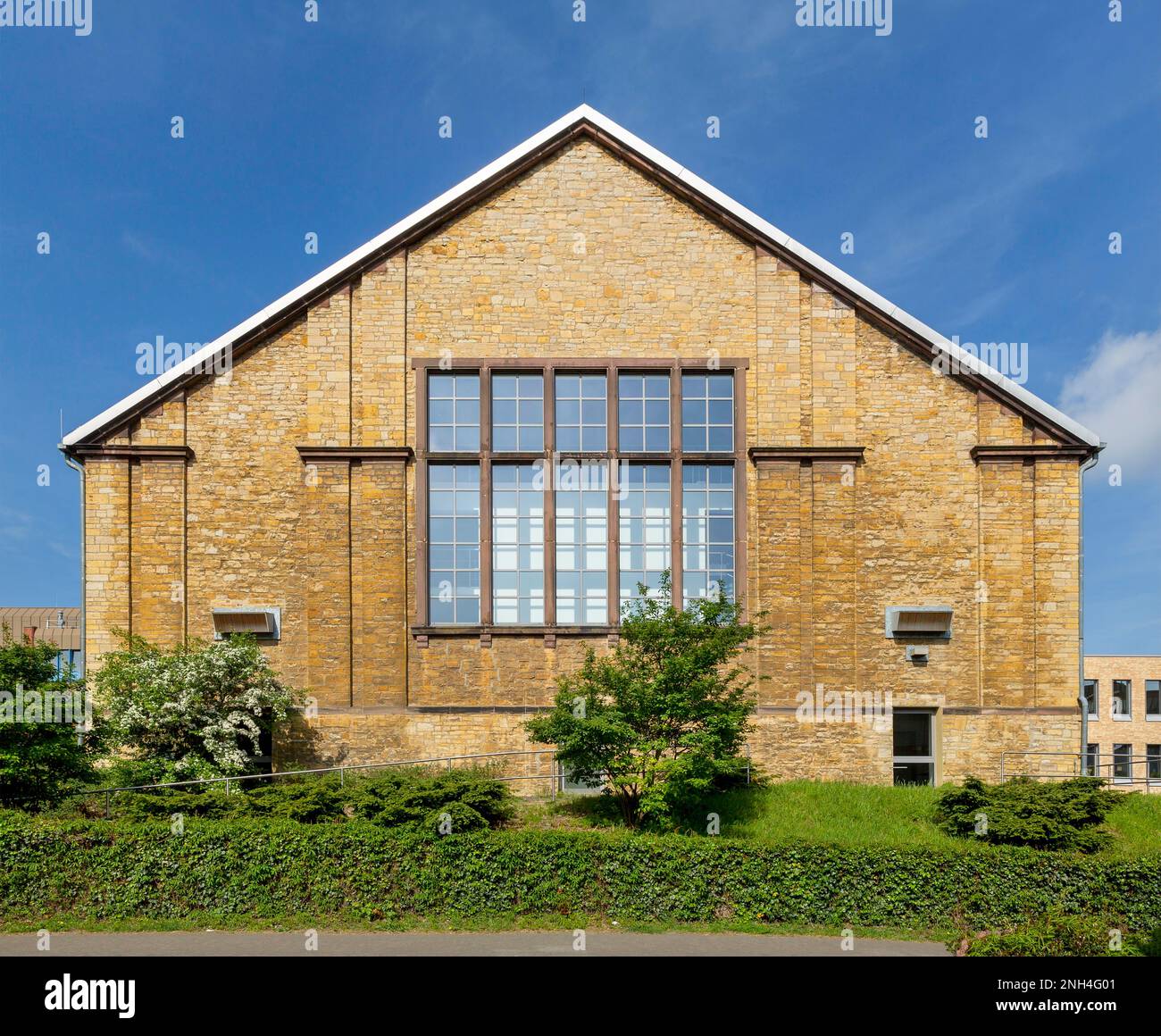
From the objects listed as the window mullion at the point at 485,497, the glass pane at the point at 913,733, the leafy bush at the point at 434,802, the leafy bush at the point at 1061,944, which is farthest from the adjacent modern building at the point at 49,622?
the leafy bush at the point at 1061,944

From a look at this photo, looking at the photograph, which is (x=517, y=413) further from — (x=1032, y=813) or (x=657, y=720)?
(x=1032, y=813)

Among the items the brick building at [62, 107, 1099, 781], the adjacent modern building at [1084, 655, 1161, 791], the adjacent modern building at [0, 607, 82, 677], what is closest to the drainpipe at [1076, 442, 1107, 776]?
the brick building at [62, 107, 1099, 781]

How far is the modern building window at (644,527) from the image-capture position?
62.8 feet

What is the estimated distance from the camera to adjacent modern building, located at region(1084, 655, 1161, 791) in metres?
43.9

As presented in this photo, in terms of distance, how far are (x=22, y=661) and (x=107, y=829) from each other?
3.85m

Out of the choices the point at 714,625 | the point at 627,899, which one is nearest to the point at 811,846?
the point at 627,899

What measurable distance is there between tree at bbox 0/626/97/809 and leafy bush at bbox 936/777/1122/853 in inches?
591

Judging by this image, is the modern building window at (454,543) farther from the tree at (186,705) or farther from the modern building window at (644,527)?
the tree at (186,705)

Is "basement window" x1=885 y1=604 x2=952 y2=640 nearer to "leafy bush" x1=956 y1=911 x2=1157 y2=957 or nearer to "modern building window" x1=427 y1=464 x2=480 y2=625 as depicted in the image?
"modern building window" x1=427 y1=464 x2=480 y2=625

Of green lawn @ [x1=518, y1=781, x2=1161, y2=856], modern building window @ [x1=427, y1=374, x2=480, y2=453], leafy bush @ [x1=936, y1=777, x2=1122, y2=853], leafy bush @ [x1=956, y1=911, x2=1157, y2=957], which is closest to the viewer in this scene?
leafy bush @ [x1=956, y1=911, x2=1157, y2=957]

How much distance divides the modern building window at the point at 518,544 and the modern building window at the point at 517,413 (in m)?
0.53

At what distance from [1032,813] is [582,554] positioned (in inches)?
388

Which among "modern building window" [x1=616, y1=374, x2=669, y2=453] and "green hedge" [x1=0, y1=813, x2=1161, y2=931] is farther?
"modern building window" [x1=616, y1=374, x2=669, y2=453]

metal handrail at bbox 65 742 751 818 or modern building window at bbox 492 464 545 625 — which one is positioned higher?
modern building window at bbox 492 464 545 625
